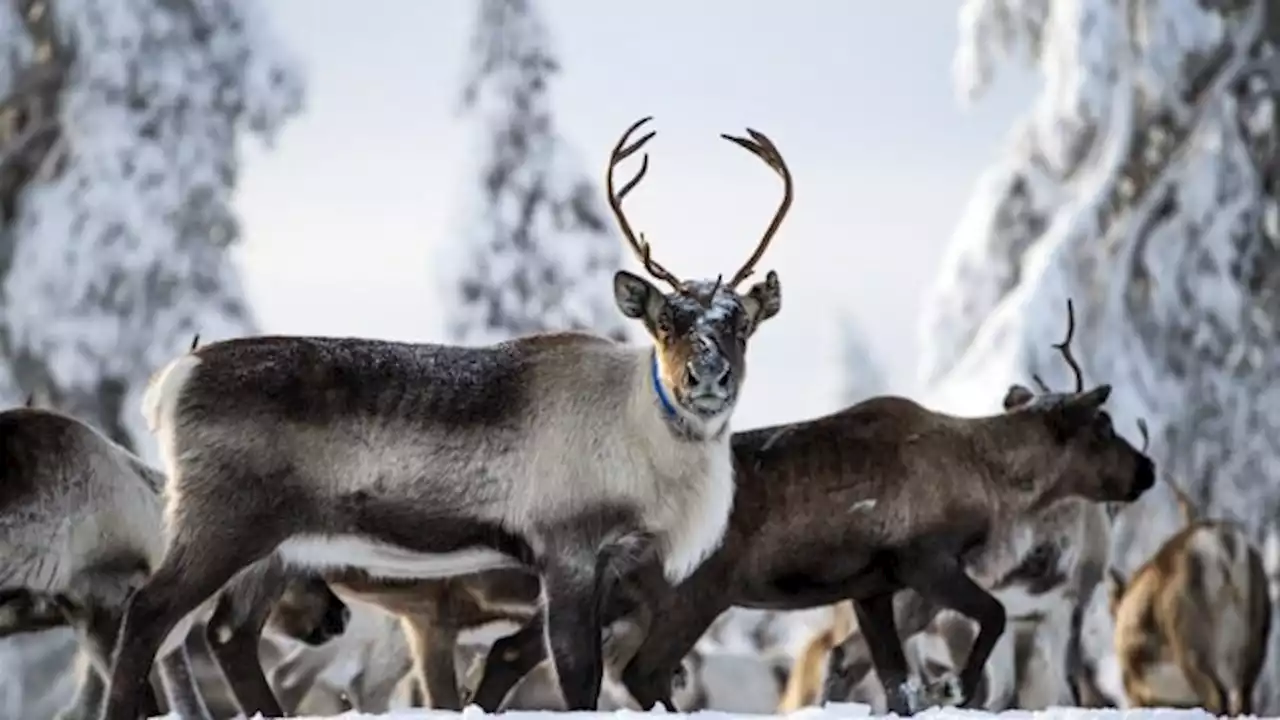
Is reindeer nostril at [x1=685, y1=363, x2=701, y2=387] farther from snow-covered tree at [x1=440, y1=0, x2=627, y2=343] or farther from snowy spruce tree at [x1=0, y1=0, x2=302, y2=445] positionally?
snow-covered tree at [x1=440, y1=0, x2=627, y2=343]

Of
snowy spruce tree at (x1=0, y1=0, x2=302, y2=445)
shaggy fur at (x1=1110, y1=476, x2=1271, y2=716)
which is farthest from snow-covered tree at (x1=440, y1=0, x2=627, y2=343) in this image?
shaggy fur at (x1=1110, y1=476, x2=1271, y2=716)

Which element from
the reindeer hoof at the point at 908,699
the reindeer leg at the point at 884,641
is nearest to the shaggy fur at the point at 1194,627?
the reindeer leg at the point at 884,641

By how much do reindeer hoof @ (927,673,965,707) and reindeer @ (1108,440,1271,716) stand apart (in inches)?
189

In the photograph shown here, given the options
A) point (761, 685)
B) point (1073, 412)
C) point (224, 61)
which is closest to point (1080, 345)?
point (761, 685)

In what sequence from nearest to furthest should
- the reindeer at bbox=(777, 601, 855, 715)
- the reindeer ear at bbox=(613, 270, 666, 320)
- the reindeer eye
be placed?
1. the reindeer ear at bbox=(613, 270, 666, 320)
2. the reindeer eye
3. the reindeer at bbox=(777, 601, 855, 715)

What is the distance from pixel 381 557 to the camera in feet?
24.9

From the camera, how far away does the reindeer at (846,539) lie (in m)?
9.05

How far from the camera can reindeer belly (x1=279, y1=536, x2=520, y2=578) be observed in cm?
744

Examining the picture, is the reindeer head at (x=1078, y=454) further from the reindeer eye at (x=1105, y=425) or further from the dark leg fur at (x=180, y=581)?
the dark leg fur at (x=180, y=581)

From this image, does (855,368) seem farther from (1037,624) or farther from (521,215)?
(1037,624)

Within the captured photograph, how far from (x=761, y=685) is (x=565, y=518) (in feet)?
23.5

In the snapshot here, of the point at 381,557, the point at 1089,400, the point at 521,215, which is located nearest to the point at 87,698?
the point at 381,557

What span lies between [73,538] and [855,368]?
29.6 m

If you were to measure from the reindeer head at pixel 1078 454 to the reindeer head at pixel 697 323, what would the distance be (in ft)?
6.85
